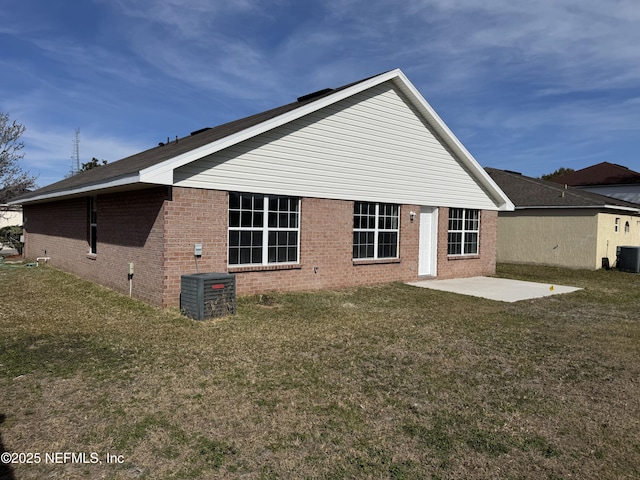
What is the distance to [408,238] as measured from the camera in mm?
15391

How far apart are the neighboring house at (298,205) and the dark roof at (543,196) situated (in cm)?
646

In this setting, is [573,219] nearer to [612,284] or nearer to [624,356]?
[612,284]

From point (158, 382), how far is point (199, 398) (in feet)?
2.50

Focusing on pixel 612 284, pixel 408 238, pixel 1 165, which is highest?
pixel 1 165

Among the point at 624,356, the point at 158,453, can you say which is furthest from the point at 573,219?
the point at 158,453

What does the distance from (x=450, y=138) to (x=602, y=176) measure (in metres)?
32.4

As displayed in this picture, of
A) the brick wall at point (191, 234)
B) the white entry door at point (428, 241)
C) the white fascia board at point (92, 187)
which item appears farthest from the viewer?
the white entry door at point (428, 241)

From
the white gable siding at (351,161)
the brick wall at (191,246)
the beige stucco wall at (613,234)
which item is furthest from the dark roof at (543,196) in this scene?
the white gable siding at (351,161)

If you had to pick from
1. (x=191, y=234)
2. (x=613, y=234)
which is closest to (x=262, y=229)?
(x=191, y=234)

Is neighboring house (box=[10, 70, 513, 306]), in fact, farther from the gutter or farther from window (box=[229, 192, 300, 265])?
the gutter

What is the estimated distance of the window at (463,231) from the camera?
17.1 meters

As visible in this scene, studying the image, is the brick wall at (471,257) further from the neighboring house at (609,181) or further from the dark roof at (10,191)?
the dark roof at (10,191)

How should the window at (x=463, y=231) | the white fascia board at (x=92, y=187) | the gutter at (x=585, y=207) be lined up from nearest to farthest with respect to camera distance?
the white fascia board at (x=92, y=187) → the window at (x=463, y=231) → the gutter at (x=585, y=207)

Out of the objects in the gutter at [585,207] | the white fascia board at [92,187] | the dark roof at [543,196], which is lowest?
the white fascia board at [92,187]
